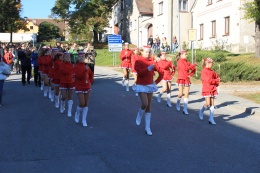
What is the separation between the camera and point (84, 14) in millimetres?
52281

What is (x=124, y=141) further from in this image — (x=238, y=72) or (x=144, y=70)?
(x=238, y=72)

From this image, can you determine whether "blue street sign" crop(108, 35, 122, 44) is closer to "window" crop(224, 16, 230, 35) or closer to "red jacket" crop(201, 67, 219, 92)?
"window" crop(224, 16, 230, 35)

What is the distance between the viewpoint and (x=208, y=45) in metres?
37.7

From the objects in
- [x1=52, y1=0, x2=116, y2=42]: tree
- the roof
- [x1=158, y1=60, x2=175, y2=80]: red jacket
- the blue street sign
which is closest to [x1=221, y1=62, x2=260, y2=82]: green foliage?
[x1=158, y1=60, x2=175, y2=80]: red jacket

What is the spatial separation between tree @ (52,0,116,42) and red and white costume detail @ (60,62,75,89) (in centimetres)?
4112

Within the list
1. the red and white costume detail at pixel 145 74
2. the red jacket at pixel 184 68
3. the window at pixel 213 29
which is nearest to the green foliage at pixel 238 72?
the red jacket at pixel 184 68

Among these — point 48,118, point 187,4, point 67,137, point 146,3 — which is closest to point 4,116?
point 48,118

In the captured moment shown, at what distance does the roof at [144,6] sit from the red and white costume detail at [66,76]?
40487 mm

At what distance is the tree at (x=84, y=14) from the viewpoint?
51812 millimetres

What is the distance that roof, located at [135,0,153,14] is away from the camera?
167 ft

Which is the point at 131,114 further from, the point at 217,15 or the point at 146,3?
the point at 146,3

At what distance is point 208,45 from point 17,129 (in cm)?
3062

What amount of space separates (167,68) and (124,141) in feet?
17.4

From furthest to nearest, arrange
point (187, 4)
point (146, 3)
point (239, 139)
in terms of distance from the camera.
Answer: point (146, 3), point (187, 4), point (239, 139)
